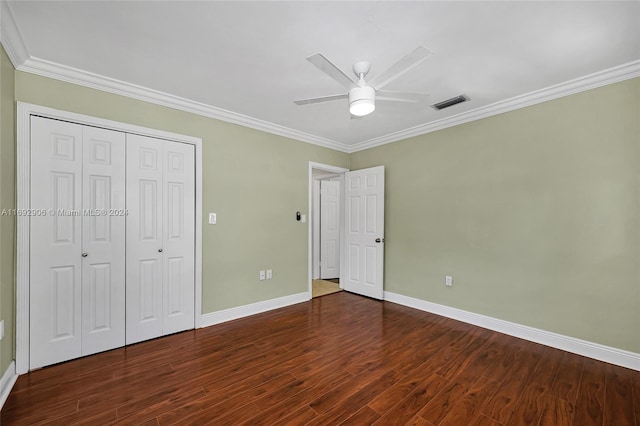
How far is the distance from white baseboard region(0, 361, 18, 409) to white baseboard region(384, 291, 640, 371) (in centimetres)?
409

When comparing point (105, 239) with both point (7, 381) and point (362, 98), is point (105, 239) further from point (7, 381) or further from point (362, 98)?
point (362, 98)

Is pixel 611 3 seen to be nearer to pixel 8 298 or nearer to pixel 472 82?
pixel 472 82

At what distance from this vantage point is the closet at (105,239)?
233 centimetres

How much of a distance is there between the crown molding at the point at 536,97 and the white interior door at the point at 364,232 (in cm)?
81

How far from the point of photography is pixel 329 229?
231 inches

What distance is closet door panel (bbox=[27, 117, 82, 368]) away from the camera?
230 centimetres

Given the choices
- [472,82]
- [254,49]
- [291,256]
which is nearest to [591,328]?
[472,82]

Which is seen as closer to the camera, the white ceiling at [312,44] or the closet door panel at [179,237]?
the white ceiling at [312,44]

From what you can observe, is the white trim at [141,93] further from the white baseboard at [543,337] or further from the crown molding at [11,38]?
the white baseboard at [543,337]

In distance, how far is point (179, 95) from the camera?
2.96m

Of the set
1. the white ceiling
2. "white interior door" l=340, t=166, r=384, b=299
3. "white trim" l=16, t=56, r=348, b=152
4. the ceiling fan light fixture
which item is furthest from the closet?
"white interior door" l=340, t=166, r=384, b=299

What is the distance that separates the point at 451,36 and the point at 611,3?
896 mm

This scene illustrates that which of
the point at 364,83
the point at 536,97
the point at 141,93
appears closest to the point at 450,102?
the point at 536,97

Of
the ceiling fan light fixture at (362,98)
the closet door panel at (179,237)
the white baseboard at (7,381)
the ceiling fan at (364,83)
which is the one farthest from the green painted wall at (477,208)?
the ceiling fan light fixture at (362,98)
